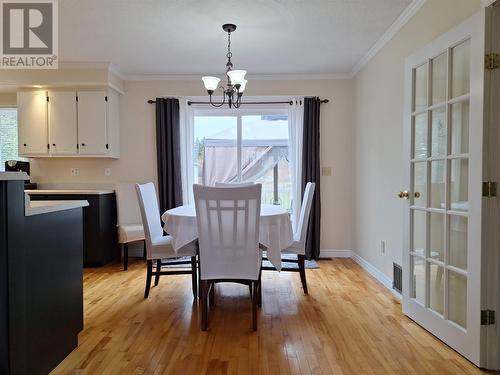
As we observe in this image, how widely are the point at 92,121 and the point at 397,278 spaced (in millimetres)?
3889

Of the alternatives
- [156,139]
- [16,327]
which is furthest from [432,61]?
[156,139]

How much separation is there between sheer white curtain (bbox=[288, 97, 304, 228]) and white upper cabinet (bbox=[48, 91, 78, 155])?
2767mm

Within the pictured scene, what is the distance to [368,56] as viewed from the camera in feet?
12.5

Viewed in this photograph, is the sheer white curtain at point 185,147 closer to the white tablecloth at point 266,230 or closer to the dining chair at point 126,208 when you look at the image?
the dining chair at point 126,208

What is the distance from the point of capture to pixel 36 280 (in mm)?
1615

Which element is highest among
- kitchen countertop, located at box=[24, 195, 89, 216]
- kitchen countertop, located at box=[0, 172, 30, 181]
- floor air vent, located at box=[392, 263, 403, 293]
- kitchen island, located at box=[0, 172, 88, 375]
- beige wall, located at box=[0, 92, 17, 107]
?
beige wall, located at box=[0, 92, 17, 107]

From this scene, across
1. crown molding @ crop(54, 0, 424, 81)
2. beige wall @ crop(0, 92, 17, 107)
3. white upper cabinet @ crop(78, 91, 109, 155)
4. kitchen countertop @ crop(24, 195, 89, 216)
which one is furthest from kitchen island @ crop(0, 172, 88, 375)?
beige wall @ crop(0, 92, 17, 107)

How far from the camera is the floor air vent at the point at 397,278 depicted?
299 cm

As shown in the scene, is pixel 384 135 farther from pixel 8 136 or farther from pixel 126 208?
pixel 8 136

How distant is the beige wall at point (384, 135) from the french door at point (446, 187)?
0.32 m

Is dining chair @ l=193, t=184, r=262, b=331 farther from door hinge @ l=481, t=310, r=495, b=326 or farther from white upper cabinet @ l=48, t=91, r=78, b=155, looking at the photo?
white upper cabinet @ l=48, t=91, r=78, b=155

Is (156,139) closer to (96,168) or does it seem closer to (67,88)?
(96,168)

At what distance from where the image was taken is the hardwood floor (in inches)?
75.3

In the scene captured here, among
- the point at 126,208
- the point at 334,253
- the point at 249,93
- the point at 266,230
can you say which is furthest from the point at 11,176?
the point at 334,253
